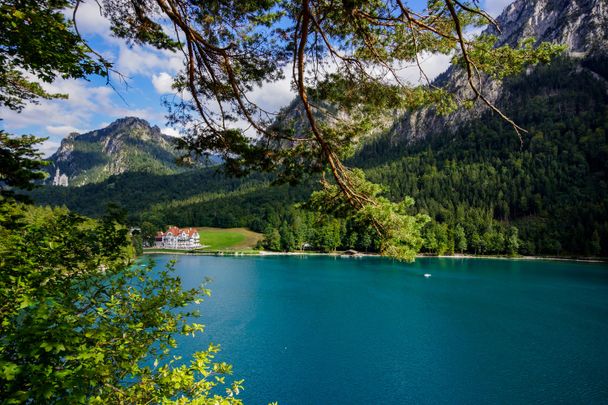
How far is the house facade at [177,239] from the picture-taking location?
107 m

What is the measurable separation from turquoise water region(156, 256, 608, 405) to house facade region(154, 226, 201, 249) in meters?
63.1

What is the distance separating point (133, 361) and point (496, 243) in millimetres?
93393

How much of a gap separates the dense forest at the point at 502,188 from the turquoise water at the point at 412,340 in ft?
60.9

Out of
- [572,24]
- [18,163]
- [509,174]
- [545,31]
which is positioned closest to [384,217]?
[18,163]

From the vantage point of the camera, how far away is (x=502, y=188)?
108750 millimetres

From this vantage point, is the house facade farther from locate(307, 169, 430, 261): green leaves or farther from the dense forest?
locate(307, 169, 430, 261): green leaves

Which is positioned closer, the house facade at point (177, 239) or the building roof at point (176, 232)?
the house facade at point (177, 239)

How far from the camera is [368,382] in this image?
1869cm

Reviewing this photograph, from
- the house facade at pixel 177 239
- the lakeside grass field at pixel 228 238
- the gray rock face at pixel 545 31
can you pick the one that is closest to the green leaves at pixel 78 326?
the lakeside grass field at pixel 228 238

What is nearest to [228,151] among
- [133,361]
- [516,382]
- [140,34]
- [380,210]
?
[140,34]

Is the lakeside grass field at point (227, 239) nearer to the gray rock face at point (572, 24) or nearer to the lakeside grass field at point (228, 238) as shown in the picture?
the lakeside grass field at point (228, 238)

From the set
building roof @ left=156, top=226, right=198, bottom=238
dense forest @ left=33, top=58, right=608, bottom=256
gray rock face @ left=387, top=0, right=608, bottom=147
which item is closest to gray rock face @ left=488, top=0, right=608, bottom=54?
gray rock face @ left=387, top=0, right=608, bottom=147

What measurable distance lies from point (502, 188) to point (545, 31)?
335 feet

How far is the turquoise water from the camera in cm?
1800
